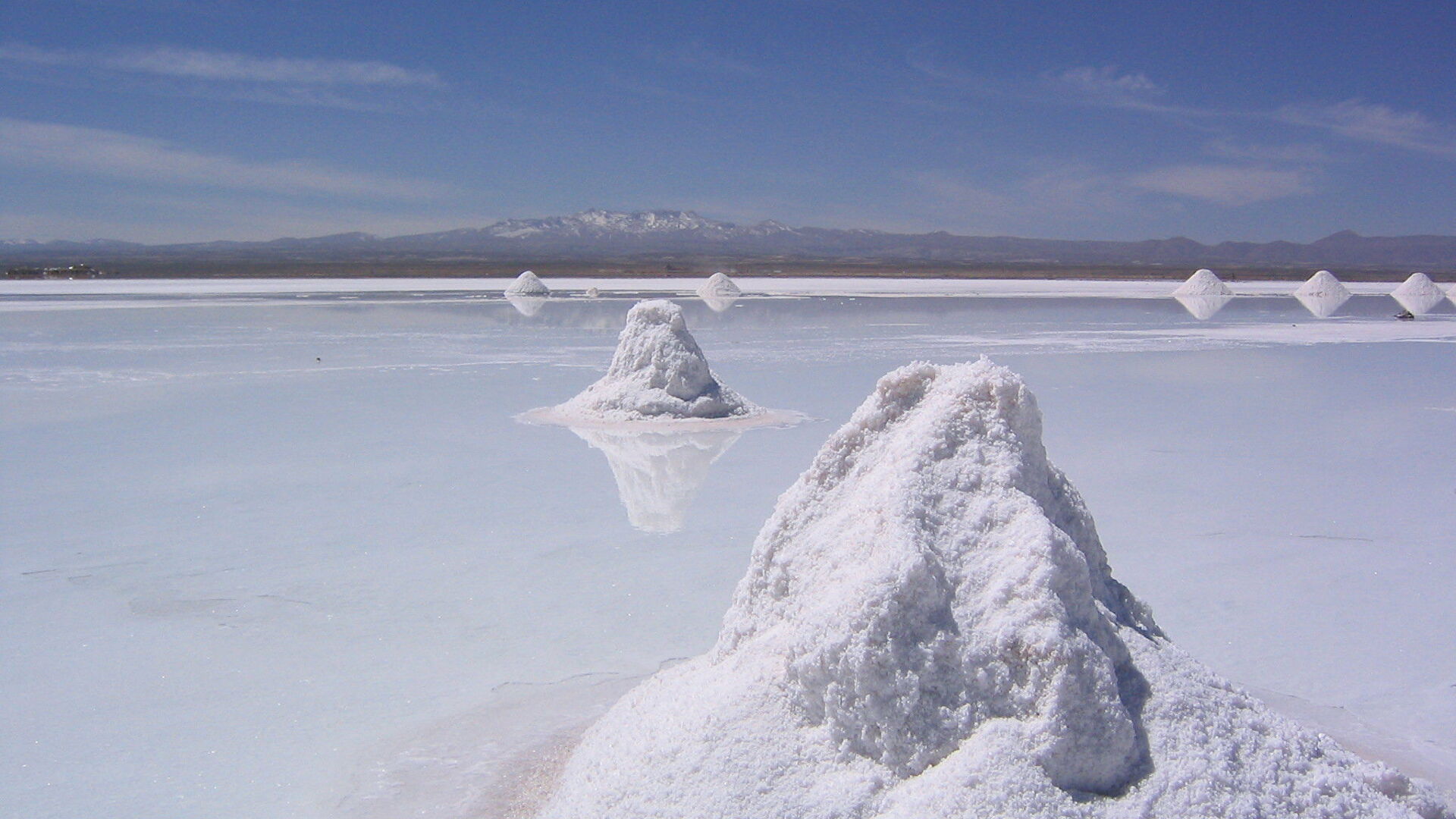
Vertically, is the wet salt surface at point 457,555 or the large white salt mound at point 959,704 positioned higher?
the large white salt mound at point 959,704

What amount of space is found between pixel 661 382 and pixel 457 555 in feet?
11.1

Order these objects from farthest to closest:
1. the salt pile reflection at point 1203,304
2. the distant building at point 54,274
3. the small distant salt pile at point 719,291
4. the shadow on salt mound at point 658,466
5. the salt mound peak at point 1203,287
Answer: the distant building at point 54,274 < the salt mound peak at point 1203,287 < the small distant salt pile at point 719,291 < the salt pile reflection at point 1203,304 < the shadow on salt mound at point 658,466

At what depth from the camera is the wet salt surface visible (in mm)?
2832

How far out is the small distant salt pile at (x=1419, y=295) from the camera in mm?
24859

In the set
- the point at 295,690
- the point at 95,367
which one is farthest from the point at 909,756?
the point at 95,367

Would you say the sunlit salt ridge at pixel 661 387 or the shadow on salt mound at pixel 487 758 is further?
the sunlit salt ridge at pixel 661 387

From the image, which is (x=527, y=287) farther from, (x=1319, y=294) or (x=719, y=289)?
(x=1319, y=294)

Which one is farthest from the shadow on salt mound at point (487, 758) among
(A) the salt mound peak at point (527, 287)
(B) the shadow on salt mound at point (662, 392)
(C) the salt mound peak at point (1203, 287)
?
(C) the salt mound peak at point (1203, 287)

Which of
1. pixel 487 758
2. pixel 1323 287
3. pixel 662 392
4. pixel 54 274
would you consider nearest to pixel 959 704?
pixel 487 758

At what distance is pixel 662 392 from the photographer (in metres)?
7.54

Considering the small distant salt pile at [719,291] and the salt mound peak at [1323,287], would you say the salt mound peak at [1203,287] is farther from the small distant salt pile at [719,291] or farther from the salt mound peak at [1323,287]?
the small distant salt pile at [719,291]

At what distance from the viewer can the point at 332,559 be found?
4320 mm

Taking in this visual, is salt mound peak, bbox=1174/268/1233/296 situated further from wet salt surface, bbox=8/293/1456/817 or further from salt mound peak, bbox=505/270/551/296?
wet salt surface, bbox=8/293/1456/817

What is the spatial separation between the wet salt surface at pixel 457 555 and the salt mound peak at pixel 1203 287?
21.8 metres
